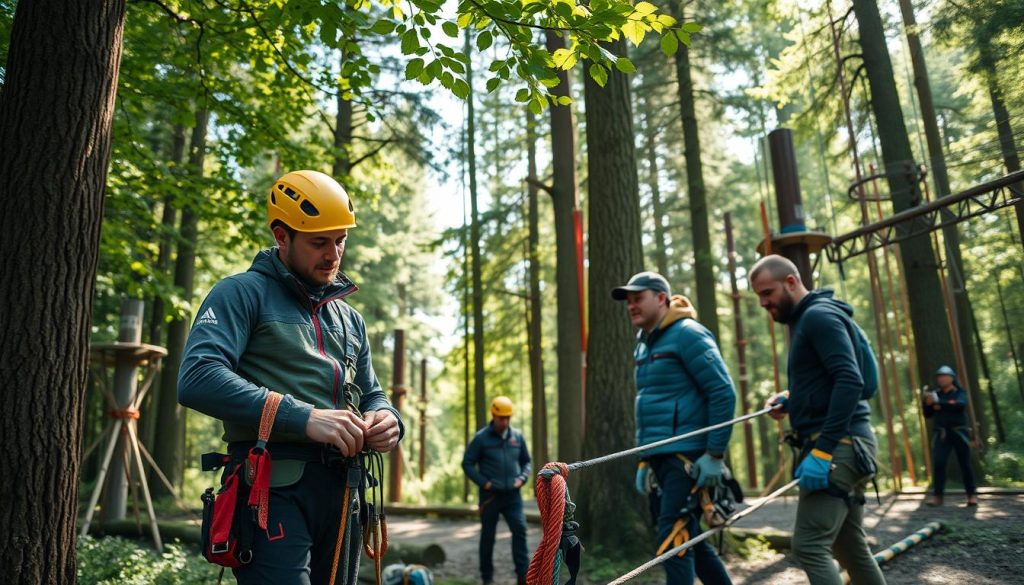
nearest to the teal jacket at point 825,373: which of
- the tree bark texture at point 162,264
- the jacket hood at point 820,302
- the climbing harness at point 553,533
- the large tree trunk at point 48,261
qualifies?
the jacket hood at point 820,302

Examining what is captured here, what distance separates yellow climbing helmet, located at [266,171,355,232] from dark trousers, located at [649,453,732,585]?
299 cm

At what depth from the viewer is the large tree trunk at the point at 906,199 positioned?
12.1 m

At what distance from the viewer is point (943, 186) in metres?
10.2

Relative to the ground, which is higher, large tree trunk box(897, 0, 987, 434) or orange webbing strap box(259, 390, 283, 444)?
large tree trunk box(897, 0, 987, 434)

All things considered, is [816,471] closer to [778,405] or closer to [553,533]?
[778,405]

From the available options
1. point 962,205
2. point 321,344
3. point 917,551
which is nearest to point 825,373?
point 321,344

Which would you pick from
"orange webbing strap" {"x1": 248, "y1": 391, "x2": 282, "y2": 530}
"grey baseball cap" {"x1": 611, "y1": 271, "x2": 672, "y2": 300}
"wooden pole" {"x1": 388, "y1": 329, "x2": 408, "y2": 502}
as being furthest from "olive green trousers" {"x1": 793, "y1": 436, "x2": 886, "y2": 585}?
"wooden pole" {"x1": 388, "y1": 329, "x2": 408, "y2": 502}

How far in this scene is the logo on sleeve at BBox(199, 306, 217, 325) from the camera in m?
2.27

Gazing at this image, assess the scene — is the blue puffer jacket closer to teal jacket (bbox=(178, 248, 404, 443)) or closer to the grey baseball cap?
the grey baseball cap

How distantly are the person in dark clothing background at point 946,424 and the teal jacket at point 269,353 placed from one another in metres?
9.74

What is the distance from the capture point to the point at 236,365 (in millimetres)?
2305

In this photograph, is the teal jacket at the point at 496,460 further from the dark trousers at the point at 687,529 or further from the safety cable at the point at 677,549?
the safety cable at the point at 677,549

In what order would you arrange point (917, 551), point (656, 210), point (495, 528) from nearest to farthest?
point (917, 551)
point (495, 528)
point (656, 210)

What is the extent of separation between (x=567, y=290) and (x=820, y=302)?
8.33m
